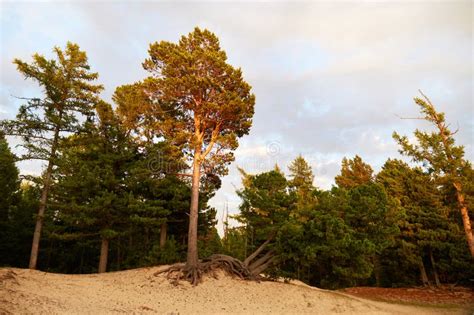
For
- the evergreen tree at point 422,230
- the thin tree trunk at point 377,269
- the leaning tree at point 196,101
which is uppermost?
the leaning tree at point 196,101

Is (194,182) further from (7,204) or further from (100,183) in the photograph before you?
(7,204)

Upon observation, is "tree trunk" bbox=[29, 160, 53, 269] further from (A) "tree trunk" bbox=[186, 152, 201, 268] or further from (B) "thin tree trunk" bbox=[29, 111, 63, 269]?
(A) "tree trunk" bbox=[186, 152, 201, 268]

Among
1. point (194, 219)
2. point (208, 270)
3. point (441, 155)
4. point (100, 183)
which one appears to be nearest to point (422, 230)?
point (441, 155)

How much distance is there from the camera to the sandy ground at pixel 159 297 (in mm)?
9570

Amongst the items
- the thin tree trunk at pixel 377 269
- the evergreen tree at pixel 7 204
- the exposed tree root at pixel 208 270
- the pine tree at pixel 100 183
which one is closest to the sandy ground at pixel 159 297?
the exposed tree root at pixel 208 270

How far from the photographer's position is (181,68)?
18062 mm

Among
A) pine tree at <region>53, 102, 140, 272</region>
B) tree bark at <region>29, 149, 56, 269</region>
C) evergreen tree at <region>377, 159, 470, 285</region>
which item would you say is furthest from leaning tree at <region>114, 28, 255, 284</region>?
evergreen tree at <region>377, 159, 470, 285</region>

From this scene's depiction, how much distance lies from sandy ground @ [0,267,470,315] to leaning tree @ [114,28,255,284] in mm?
2783

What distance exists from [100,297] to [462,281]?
84.8 feet

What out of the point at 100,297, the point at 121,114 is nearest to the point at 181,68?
the point at 121,114

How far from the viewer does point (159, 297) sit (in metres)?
13.2

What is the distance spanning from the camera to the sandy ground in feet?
31.4

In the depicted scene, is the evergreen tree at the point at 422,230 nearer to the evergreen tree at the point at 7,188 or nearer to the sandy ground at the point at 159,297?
the sandy ground at the point at 159,297

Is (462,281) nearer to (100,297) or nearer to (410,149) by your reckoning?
(410,149)
